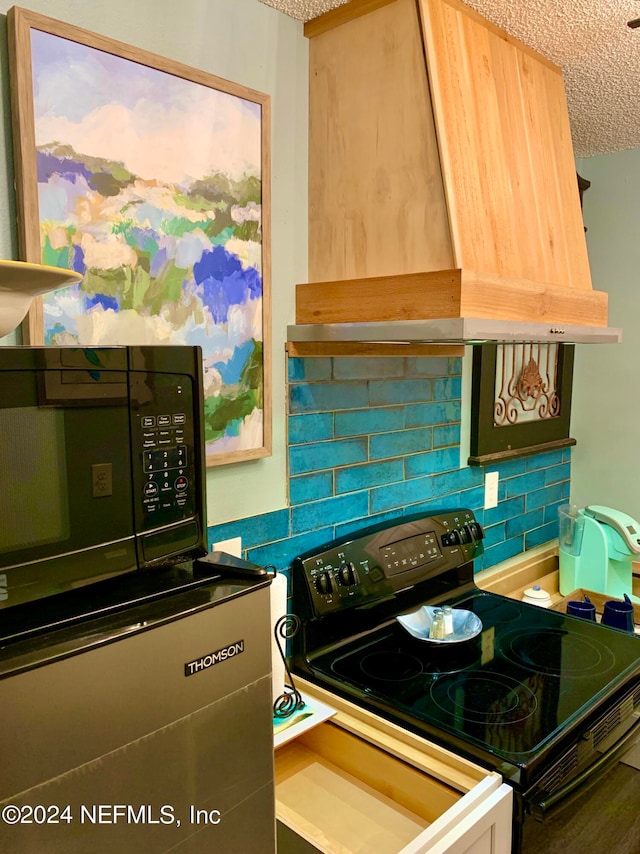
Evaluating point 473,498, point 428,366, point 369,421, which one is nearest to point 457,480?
point 473,498

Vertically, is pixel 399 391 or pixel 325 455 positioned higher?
pixel 399 391

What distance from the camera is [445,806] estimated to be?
1.19 metres

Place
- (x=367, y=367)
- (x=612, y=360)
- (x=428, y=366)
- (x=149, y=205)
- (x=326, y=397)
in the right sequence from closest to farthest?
1. (x=149, y=205)
2. (x=326, y=397)
3. (x=367, y=367)
4. (x=428, y=366)
5. (x=612, y=360)

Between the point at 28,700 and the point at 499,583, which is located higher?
the point at 28,700

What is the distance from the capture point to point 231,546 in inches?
56.1

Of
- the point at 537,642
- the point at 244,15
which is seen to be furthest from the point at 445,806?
the point at 244,15

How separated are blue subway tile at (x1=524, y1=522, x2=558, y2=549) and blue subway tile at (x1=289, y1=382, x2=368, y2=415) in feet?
3.59

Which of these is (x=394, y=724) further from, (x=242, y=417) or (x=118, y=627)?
(x=118, y=627)

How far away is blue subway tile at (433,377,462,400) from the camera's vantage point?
6.61ft

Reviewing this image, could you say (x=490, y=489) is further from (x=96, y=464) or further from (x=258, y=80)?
(x=96, y=464)

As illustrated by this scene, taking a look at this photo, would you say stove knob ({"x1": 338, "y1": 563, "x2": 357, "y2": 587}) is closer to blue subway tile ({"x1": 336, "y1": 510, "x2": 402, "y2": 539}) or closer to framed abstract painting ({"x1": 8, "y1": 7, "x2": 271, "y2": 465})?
blue subway tile ({"x1": 336, "y1": 510, "x2": 402, "y2": 539})

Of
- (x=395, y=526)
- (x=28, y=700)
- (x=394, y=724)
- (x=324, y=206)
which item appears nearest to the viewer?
(x=28, y=700)

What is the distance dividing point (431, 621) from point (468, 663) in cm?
16

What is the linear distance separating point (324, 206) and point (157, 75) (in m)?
0.45
